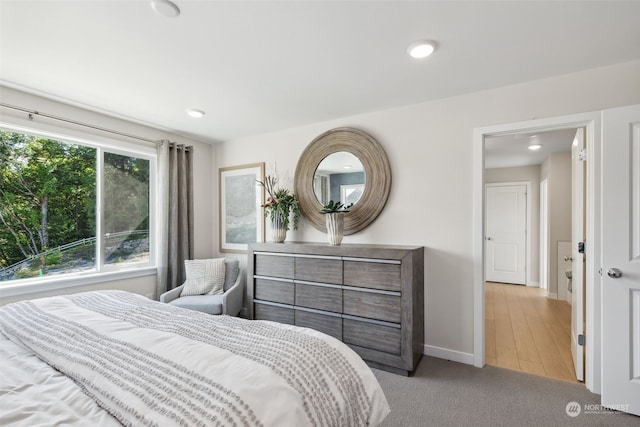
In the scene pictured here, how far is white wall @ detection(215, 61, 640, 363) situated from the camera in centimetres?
238

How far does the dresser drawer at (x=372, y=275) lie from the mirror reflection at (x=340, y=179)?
79 centimetres

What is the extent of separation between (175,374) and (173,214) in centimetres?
288

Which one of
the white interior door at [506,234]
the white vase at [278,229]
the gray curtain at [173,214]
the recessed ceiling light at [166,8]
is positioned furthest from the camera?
the white interior door at [506,234]

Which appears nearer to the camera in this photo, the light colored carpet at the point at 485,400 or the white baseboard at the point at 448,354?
the light colored carpet at the point at 485,400

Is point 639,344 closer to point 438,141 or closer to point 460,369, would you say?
point 460,369

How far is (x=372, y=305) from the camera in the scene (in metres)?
2.54

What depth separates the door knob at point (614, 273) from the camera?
195 cm

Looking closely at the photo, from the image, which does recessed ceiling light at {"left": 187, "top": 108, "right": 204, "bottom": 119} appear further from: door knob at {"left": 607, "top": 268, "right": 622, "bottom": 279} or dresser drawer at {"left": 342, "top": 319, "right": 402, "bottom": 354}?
door knob at {"left": 607, "top": 268, "right": 622, "bottom": 279}

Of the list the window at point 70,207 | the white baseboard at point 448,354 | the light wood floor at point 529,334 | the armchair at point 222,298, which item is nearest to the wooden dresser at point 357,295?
the white baseboard at point 448,354

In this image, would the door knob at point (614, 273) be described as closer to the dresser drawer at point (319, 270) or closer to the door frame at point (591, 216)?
the door frame at point (591, 216)

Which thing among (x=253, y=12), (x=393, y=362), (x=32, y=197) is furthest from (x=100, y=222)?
(x=393, y=362)

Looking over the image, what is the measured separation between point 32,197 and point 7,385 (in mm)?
2327

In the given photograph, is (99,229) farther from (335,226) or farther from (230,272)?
(335,226)

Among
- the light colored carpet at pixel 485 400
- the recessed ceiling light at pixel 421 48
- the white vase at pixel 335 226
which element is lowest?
the light colored carpet at pixel 485 400
